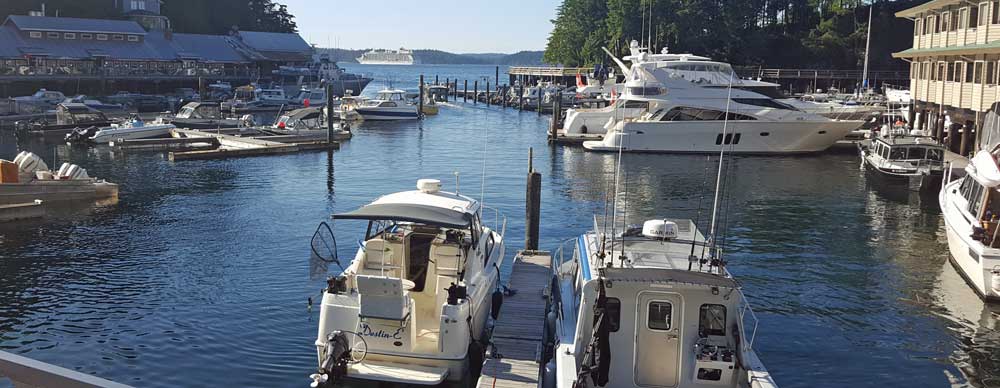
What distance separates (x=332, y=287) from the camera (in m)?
13.2

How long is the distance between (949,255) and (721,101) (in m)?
24.8

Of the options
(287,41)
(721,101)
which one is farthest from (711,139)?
(287,41)

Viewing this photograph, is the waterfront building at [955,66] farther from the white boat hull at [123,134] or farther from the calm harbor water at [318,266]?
the white boat hull at [123,134]

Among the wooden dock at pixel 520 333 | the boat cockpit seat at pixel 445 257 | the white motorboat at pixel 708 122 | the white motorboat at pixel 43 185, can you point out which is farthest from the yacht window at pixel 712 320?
the white motorboat at pixel 708 122

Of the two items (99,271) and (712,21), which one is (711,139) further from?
(712,21)

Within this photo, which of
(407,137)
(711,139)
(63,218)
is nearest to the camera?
(63,218)

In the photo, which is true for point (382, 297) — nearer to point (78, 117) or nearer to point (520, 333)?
point (520, 333)

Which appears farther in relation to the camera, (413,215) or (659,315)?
(413,215)

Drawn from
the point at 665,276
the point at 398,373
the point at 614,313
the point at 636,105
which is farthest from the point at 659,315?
the point at 636,105

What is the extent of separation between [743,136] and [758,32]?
4827 centimetres

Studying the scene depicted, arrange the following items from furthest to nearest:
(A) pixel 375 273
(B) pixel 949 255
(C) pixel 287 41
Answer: (C) pixel 287 41 → (B) pixel 949 255 → (A) pixel 375 273

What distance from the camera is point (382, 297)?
12.5m

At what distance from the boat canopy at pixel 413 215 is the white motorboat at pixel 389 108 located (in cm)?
5322

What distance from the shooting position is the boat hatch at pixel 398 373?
12.5 metres
